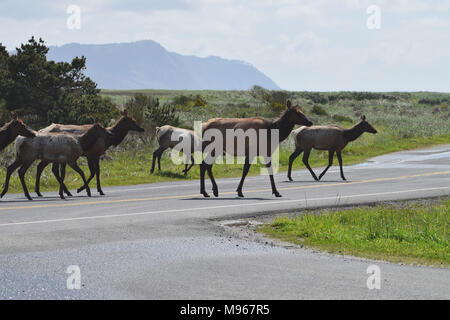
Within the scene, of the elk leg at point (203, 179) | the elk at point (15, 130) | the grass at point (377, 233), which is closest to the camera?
the grass at point (377, 233)

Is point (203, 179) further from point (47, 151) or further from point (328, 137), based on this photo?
point (328, 137)

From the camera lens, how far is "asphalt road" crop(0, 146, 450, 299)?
24.1ft

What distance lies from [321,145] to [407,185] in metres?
3.75

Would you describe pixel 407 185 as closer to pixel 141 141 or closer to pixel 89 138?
pixel 89 138

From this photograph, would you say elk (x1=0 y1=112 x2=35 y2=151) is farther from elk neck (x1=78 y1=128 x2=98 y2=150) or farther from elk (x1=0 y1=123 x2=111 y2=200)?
elk neck (x1=78 y1=128 x2=98 y2=150)

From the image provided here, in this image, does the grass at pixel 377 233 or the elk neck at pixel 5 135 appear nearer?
the grass at pixel 377 233

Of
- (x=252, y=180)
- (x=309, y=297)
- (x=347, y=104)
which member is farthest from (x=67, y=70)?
(x=347, y=104)

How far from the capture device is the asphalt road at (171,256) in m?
7.34

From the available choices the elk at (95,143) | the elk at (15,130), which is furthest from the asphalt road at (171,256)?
the elk at (15,130)

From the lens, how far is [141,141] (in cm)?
3419

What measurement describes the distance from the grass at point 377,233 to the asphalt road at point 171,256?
0.83 meters

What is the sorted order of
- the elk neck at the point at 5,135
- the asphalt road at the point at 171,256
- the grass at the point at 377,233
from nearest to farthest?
the asphalt road at the point at 171,256
the grass at the point at 377,233
the elk neck at the point at 5,135

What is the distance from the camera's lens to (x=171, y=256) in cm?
935

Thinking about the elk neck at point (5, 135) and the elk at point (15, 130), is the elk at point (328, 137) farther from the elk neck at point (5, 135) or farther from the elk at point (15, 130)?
the elk neck at point (5, 135)
